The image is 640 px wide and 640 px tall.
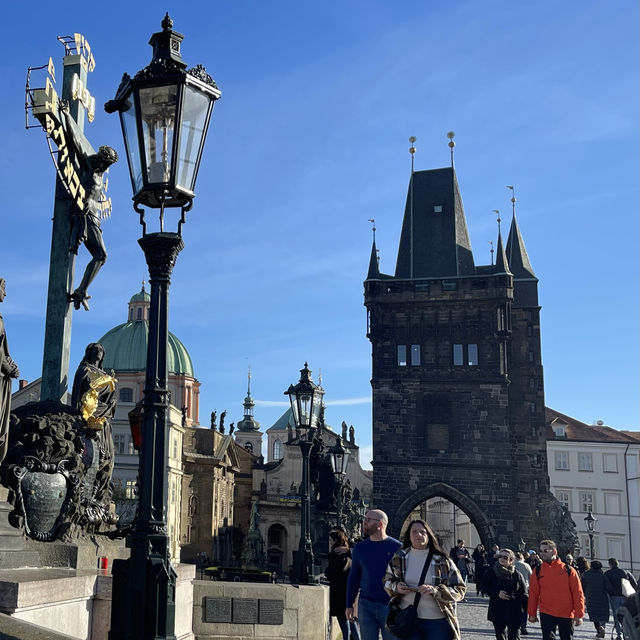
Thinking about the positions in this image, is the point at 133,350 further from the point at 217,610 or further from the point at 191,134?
the point at 191,134

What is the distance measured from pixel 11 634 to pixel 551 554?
25.1 ft

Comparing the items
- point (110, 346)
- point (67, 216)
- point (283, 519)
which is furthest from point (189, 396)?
point (67, 216)

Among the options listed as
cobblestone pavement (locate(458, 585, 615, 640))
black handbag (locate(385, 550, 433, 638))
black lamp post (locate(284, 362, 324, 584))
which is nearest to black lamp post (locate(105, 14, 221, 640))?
black handbag (locate(385, 550, 433, 638))

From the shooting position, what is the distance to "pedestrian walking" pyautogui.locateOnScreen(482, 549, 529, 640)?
10266 millimetres

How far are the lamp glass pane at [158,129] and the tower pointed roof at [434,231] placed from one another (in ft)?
160

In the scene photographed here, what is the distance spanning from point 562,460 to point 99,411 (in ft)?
198

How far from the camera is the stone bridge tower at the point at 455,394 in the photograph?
1876 inches

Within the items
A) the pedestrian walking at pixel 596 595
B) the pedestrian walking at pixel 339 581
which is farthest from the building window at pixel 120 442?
the pedestrian walking at pixel 339 581

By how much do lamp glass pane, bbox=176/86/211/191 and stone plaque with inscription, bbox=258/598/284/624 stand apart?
16.6 ft

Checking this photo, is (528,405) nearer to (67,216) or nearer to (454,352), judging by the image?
(454,352)

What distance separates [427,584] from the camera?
566 centimetres

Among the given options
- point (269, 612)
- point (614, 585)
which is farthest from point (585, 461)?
point (269, 612)

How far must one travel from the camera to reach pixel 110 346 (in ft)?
233

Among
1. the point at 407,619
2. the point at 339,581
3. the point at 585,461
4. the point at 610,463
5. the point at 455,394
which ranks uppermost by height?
the point at 455,394
